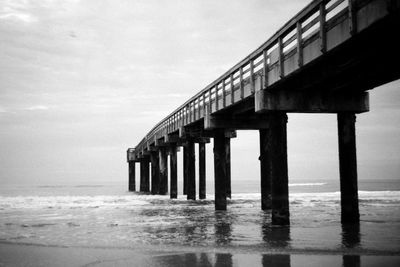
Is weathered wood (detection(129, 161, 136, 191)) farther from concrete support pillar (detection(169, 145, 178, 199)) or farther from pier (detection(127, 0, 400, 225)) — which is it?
pier (detection(127, 0, 400, 225))

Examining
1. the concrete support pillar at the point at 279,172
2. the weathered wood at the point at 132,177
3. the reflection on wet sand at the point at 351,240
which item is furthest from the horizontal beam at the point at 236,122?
the weathered wood at the point at 132,177

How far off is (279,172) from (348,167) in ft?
7.75

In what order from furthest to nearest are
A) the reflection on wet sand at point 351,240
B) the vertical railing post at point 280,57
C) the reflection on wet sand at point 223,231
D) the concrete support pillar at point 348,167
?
1. the concrete support pillar at point 348,167
2. the vertical railing post at point 280,57
3. the reflection on wet sand at point 223,231
4. the reflection on wet sand at point 351,240

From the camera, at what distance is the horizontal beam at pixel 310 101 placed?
12422 millimetres

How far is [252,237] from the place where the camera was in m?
10.3

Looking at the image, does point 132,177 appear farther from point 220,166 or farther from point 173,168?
point 220,166

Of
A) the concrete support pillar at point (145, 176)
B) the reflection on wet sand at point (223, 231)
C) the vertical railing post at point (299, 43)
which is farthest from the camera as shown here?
the concrete support pillar at point (145, 176)

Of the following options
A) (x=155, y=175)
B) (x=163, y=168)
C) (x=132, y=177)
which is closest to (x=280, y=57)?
(x=163, y=168)

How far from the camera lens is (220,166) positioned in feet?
60.1

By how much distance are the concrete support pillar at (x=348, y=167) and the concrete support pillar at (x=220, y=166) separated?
6441 millimetres

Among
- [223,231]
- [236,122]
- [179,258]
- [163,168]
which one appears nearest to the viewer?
[179,258]

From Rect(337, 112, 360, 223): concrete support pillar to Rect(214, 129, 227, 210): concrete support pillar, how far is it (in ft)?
21.1

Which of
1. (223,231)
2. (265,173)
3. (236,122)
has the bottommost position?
(223,231)

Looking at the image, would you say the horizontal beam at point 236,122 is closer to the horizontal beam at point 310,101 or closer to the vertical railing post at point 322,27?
the horizontal beam at point 310,101
